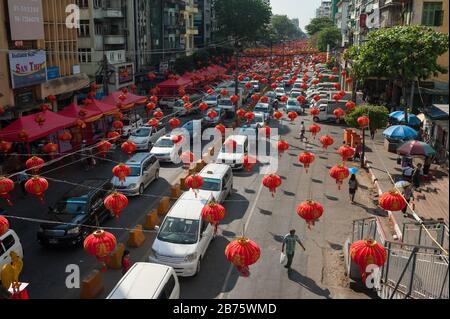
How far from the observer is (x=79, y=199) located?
1762 cm

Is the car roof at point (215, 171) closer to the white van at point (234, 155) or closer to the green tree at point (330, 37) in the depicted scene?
the white van at point (234, 155)

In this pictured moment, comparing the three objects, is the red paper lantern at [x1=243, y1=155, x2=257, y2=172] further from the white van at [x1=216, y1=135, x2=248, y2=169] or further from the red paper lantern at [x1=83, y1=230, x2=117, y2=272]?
the red paper lantern at [x1=83, y1=230, x2=117, y2=272]

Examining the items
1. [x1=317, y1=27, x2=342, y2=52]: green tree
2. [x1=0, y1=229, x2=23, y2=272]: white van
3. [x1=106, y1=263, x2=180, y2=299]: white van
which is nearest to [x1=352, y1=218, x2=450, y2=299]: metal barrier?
[x1=106, y1=263, x2=180, y2=299]: white van

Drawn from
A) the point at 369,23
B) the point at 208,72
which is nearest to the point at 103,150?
the point at 208,72

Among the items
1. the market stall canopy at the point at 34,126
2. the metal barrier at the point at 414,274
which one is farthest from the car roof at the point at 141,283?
the market stall canopy at the point at 34,126

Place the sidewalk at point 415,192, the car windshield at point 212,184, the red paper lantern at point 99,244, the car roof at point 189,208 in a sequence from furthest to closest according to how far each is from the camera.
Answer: the car windshield at point 212,184 → the sidewalk at point 415,192 → the car roof at point 189,208 → the red paper lantern at point 99,244

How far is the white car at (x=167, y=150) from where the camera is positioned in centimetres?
2752

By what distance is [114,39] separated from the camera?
49.9m

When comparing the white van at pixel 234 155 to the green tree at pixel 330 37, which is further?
the green tree at pixel 330 37

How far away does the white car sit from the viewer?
27.5 meters

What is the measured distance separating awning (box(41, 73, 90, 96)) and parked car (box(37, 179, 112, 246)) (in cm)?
1646

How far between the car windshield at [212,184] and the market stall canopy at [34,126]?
9.71 meters
